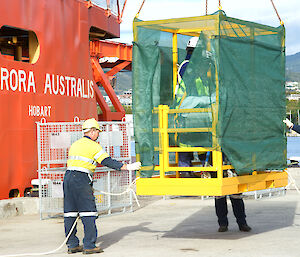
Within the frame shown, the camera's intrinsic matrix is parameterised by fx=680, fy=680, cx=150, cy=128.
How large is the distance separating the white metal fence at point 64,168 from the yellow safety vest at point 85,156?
11.7ft

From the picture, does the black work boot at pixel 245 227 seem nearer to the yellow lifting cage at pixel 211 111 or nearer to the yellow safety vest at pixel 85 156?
the yellow lifting cage at pixel 211 111

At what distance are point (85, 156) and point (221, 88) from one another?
2170 mm

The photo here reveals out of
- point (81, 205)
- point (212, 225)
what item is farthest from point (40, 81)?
point (81, 205)

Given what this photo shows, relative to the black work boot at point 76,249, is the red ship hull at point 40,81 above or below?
above

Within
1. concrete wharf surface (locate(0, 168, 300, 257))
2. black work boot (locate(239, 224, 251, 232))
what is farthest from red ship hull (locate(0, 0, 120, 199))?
black work boot (locate(239, 224, 251, 232))

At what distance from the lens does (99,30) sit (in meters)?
21.2

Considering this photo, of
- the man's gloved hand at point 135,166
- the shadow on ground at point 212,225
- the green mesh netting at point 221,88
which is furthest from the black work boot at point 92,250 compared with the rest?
the green mesh netting at point 221,88

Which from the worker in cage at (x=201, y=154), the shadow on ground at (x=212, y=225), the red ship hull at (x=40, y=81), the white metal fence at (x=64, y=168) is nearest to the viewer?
the worker in cage at (x=201, y=154)

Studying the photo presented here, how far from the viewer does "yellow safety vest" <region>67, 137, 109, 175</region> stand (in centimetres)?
971

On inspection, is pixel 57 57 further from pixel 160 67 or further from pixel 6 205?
pixel 160 67

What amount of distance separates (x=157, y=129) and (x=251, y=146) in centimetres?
147

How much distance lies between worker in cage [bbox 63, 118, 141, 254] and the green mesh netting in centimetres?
84

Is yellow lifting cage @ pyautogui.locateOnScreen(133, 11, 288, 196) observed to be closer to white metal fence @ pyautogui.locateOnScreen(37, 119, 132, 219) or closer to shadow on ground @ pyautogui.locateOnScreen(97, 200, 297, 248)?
shadow on ground @ pyautogui.locateOnScreen(97, 200, 297, 248)

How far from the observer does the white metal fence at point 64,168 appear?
13570 mm
